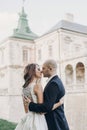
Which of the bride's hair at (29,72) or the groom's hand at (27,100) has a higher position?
the bride's hair at (29,72)

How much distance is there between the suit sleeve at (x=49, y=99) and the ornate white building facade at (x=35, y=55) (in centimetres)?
1817

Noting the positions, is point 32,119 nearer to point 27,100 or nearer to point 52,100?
point 27,100

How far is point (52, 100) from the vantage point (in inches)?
117

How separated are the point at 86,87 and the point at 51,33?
26.2 ft

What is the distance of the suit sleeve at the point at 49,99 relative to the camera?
297cm

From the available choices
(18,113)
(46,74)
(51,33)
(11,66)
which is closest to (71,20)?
(51,33)

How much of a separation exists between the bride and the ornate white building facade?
1802cm

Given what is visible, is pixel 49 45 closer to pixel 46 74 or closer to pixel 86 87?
pixel 86 87

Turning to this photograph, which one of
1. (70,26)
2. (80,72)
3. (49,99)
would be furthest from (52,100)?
(70,26)

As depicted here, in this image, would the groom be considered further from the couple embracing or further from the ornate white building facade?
the ornate white building facade

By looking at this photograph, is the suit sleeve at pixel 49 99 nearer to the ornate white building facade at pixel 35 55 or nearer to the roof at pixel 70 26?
the ornate white building facade at pixel 35 55

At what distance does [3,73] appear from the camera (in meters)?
27.5

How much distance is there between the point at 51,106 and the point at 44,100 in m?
0.12

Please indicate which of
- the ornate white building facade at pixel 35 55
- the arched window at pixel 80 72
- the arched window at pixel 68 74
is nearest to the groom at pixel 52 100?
the ornate white building facade at pixel 35 55
